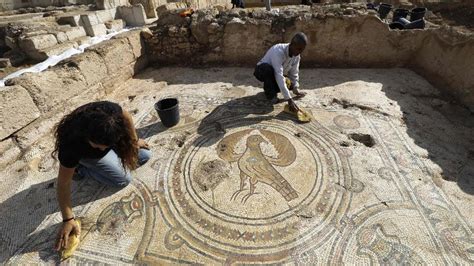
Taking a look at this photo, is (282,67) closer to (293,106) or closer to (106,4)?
(293,106)

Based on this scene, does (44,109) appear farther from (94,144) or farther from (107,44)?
(94,144)

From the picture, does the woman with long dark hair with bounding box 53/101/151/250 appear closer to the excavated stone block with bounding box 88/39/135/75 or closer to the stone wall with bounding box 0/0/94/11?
the excavated stone block with bounding box 88/39/135/75

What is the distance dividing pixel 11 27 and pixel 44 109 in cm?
419

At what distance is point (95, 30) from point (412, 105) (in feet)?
26.3

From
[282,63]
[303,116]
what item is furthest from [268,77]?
[303,116]

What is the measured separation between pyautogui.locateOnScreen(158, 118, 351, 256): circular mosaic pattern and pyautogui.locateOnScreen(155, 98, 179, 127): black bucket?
1.46 feet

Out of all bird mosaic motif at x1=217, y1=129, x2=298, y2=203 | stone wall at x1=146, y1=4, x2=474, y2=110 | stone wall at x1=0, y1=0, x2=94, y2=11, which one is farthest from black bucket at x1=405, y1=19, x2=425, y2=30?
stone wall at x1=0, y1=0, x2=94, y2=11

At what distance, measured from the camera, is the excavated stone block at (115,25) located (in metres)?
7.75

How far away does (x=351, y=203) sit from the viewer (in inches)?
99.5

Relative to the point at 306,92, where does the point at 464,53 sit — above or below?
above

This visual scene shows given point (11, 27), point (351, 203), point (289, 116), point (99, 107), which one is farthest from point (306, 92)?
point (11, 27)

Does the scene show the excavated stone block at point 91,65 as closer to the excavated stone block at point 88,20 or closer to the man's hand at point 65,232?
the man's hand at point 65,232

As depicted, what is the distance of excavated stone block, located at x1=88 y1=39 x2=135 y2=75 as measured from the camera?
14.9 ft

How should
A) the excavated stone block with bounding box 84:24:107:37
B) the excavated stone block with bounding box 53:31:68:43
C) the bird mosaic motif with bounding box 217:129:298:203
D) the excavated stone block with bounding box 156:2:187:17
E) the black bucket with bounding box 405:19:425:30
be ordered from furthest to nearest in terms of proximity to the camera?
the excavated stone block with bounding box 156:2:187:17
the excavated stone block with bounding box 84:24:107:37
the excavated stone block with bounding box 53:31:68:43
the black bucket with bounding box 405:19:425:30
the bird mosaic motif with bounding box 217:129:298:203
